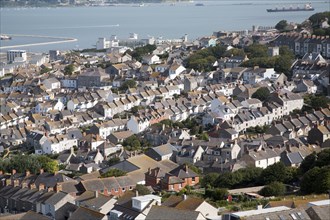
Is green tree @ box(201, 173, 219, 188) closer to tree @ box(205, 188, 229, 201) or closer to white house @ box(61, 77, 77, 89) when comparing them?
tree @ box(205, 188, 229, 201)

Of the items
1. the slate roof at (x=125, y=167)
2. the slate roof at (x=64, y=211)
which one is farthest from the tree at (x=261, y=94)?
the slate roof at (x=64, y=211)

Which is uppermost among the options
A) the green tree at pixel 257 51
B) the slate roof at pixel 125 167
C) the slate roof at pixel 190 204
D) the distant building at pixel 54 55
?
the slate roof at pixel 190 204

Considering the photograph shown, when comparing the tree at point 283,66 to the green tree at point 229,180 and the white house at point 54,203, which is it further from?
the white house at point 54,203

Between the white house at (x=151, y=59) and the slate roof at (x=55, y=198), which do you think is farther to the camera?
the white house at (x=151, y=59)

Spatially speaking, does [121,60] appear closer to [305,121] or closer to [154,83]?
[154,83]

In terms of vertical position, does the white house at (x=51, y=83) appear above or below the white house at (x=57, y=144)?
below

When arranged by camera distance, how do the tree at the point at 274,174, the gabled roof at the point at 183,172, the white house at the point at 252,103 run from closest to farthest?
the tree at the point at 274,174 < the gabled roof at the point at 183,172 < the white house at the point at 252,103

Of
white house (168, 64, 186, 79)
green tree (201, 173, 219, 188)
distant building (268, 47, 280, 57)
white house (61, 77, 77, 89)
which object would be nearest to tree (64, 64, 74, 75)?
white house (61, 77, 77, 89)

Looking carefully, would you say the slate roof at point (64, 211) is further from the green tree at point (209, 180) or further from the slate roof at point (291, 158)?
the slate roof at point (291, 158)

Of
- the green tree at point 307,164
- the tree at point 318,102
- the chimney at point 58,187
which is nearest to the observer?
the chimney at point 58,187
